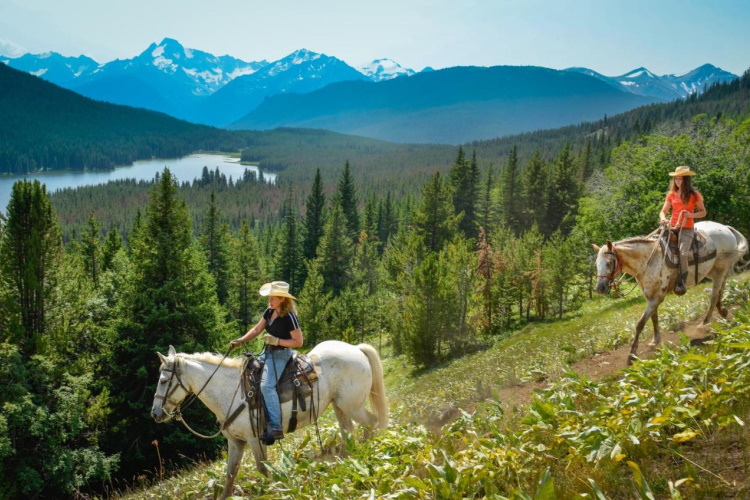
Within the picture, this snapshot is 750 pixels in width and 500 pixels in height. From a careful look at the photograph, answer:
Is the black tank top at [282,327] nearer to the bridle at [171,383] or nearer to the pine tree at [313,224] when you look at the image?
the bridle at [171,383]

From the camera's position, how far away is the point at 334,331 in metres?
45.2

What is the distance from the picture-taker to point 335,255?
58406mm

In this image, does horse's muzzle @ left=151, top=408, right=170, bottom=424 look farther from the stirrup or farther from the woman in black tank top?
the stirrup

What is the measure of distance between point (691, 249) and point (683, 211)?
3.12 feet

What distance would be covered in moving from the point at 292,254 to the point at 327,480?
2321 inches

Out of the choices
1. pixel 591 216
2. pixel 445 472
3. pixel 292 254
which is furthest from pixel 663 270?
pixel 292 254

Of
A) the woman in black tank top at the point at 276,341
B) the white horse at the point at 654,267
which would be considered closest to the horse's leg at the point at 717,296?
the white horse at the point at 654,267

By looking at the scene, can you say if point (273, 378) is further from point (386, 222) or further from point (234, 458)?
point (386, 222)

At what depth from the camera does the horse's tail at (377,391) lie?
31.1 feet

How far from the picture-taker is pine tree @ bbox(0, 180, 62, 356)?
68.1ft

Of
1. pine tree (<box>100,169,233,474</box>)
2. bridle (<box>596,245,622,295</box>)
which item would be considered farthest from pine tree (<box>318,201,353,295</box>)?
bridle (<box>596,245,622,295</box>)

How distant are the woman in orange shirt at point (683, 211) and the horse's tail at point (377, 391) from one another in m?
7.12

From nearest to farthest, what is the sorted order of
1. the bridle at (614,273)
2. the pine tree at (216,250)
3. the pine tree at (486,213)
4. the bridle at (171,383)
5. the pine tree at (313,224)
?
the bridle at (171,383)
the bridle at (614,273)
the pine tree at (216,250)
the pine tree at (486,213)
the pine tree at (313,224)

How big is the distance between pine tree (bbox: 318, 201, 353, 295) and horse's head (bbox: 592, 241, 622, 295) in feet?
158
